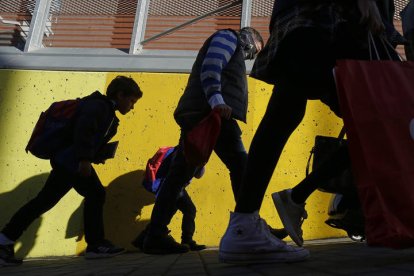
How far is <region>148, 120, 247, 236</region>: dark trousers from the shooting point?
2506mm

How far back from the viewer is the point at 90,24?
5227mm

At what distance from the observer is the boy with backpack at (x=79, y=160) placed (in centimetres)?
288

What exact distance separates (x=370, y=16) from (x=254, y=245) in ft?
2.96

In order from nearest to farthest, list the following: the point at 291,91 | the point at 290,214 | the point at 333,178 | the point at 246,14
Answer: the point at 291,91
the point at 290,214
the point at 333,178
the point at 246,14

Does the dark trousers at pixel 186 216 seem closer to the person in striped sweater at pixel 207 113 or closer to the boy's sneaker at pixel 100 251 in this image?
the boy's sneaker at pixel 100 251

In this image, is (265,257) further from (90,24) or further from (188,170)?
(90,24)

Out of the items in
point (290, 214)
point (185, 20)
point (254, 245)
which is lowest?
point (254, 245)

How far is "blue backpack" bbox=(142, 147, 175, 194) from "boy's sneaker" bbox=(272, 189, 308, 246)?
1822 millimetres

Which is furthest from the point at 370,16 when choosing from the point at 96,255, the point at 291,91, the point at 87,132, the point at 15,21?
the point at 15,21

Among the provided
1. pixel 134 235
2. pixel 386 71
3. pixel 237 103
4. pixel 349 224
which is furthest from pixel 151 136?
pixel 386 71

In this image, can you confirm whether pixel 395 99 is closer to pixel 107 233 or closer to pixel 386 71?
pixel 386 71

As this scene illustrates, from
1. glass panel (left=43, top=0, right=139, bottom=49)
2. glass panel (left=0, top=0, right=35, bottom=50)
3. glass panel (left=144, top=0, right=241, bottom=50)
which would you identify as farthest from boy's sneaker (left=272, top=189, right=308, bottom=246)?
glass panel (left=0, top=0, right=35, bottom=50)

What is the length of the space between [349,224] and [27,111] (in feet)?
11.2

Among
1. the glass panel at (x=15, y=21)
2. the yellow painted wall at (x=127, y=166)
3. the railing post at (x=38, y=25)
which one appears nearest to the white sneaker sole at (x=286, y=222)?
the yellow painted wall at (x=127, y=166)
